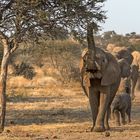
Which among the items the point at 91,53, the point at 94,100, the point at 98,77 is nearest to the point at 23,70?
the point at 94,100

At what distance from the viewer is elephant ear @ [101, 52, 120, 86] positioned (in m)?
14.4

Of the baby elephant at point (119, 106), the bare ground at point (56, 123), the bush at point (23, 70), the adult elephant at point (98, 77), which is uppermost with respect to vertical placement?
the bush at point (23, 70)

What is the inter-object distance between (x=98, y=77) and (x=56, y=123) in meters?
4.53

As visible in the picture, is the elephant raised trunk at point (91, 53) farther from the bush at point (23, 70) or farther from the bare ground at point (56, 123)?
the bush at point (23, 70)

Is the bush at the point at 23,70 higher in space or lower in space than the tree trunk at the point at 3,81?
higher

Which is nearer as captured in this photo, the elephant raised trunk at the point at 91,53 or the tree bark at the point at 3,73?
the elephant raised trunk at the point at 91,53

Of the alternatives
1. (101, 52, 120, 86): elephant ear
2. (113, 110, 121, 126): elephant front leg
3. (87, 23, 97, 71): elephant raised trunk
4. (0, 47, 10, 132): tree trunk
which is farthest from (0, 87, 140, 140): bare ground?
(87, 23, 97, 71): elephant raised trunk

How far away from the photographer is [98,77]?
1413 centimetres

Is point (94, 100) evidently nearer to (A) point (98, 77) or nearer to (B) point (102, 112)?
(B) point (102, 112)

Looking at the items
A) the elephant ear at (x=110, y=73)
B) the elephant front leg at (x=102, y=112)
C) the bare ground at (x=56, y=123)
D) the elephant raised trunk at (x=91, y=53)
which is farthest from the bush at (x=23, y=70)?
the elephant raised trunk at (x=91, y=53)

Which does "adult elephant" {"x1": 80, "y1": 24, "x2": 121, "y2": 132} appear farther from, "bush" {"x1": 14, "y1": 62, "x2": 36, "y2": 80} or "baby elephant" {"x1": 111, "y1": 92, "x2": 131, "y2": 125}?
"bush" {"x1": 14, "y1": 62, "x2": 36, "y2": 80}

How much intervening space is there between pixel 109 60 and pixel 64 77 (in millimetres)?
32157

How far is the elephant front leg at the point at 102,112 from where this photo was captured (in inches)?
567

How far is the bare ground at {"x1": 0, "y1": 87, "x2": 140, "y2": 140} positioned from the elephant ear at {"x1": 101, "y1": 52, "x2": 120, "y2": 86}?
1198 millimetres
